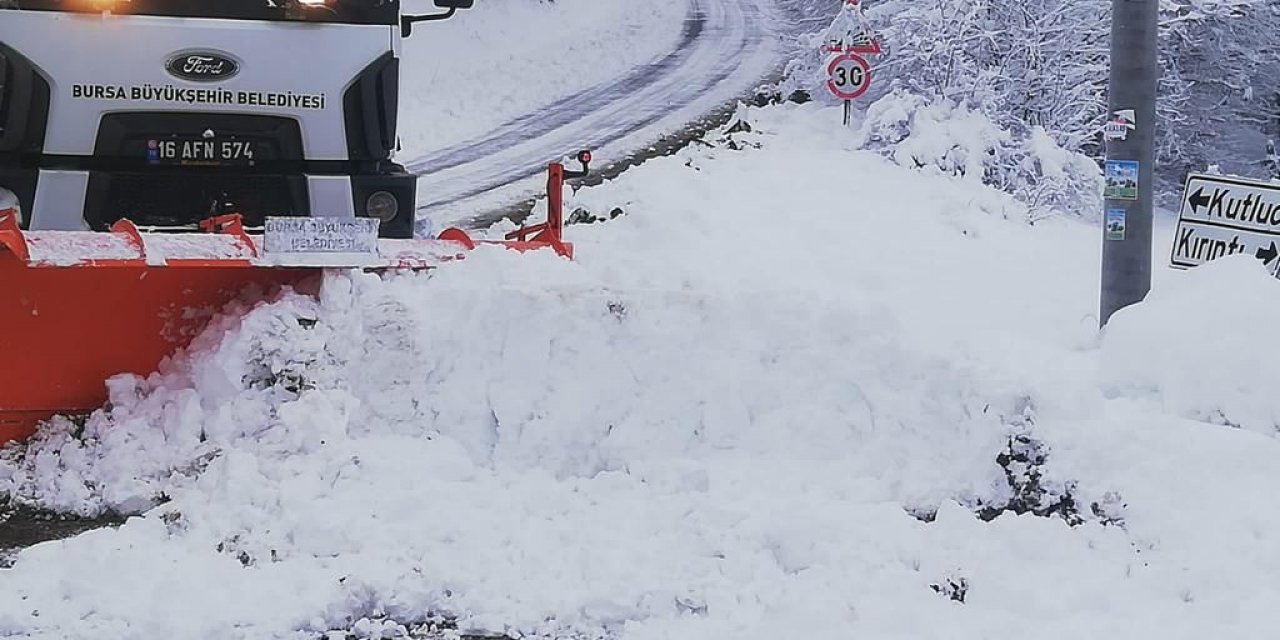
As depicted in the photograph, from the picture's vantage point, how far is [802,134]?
44.8ft

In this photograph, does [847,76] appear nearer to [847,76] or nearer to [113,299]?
[847,76]

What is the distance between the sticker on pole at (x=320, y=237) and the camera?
205 inches

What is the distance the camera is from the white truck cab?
577 cm

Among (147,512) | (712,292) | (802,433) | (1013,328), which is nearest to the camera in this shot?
(147,512)

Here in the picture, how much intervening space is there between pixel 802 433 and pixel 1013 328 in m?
1.91

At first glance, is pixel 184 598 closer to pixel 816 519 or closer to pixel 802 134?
pixel 816 519

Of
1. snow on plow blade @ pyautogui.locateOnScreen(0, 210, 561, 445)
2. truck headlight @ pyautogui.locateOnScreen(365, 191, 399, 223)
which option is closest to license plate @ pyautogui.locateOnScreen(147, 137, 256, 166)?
truck headlight @ pyautogui.locateOnScreen(365, 191, 399, 223)

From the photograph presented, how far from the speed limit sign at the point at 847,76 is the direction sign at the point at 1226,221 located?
722 cm

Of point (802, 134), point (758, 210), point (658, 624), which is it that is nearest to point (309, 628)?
point (658, 624)

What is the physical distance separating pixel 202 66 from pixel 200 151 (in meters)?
0.36

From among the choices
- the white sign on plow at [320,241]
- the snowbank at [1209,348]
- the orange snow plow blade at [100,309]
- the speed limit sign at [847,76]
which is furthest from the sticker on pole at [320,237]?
the speed limit sign at [847,76]

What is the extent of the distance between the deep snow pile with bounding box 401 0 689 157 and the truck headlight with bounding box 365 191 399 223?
27.9 ft

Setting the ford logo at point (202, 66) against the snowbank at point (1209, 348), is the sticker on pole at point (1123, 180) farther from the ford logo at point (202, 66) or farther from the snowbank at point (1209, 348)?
the ford logo at point (202, 66)

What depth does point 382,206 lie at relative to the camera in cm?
639
